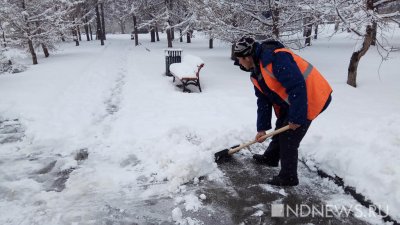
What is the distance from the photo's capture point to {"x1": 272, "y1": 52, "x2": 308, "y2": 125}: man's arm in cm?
334

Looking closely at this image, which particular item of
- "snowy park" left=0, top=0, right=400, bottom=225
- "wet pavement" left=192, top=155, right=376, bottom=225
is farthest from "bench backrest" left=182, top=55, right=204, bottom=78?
"wet pavement" left=192, top=155, right=376, bottom=225

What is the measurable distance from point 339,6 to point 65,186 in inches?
325

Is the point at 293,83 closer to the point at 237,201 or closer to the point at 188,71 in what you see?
the point at 237,201

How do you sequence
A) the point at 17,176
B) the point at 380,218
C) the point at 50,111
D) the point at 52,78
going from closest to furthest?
the point at 380,218
the point at 17,176
the point at 50,111
the point at 52,78

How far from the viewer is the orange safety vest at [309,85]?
340 cm

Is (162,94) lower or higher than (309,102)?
lower

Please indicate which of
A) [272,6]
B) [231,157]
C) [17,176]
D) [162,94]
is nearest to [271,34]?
[272,6]

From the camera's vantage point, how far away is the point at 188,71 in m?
9.93

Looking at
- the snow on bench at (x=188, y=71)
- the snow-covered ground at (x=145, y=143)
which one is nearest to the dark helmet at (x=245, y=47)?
the snow-covered ground at (x=145, y=143)

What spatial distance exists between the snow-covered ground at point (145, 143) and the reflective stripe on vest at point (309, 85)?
45.5 inches

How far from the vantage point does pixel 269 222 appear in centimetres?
339

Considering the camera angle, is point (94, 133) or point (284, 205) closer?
point (284, 205)

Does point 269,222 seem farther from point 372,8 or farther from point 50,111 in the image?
point 372,8

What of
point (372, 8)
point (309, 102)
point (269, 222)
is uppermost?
point (372, 8)
